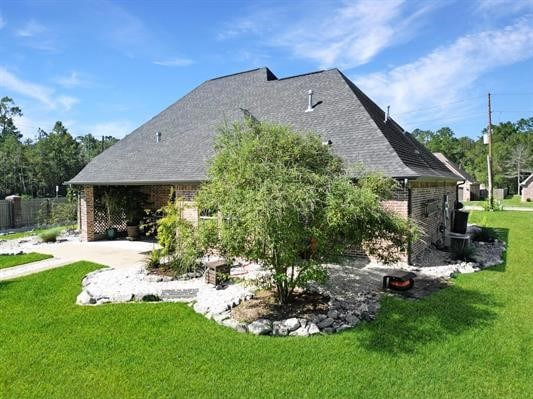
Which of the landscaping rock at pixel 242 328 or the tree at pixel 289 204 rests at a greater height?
the tree at pixel 289 204

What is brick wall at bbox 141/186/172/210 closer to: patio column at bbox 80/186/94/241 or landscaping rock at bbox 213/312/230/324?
patio column at bbox 80/186/94/241

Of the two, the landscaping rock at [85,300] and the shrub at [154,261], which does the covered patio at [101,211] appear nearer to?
the shrub at [154,261]

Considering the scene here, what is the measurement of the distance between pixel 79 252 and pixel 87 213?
9.38 ft

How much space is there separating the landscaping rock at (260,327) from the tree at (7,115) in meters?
60.5

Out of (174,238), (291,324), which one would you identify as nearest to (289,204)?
(291,324)

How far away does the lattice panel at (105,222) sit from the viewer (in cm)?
1453

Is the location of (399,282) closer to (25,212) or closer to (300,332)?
(300,332)

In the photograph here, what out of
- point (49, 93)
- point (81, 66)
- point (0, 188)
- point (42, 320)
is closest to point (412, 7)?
point (42, 320)

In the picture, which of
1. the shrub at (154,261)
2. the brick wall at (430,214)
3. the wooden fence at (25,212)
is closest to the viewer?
the shrub at (154,261)

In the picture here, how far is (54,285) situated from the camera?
784 cm

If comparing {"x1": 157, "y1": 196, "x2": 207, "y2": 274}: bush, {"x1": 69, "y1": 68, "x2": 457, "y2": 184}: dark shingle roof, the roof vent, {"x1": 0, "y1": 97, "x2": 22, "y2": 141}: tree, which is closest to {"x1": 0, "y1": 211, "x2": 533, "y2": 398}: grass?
{"x1": 157, "y1": 196, "x2": 207, "y2": 274}: bush

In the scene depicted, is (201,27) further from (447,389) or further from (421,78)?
(447,389)

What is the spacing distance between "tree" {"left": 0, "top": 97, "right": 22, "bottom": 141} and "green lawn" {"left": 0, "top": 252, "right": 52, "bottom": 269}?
169ft

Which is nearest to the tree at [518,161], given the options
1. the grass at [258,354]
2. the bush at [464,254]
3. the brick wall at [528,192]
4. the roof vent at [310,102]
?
the brick wall at [528,192]
